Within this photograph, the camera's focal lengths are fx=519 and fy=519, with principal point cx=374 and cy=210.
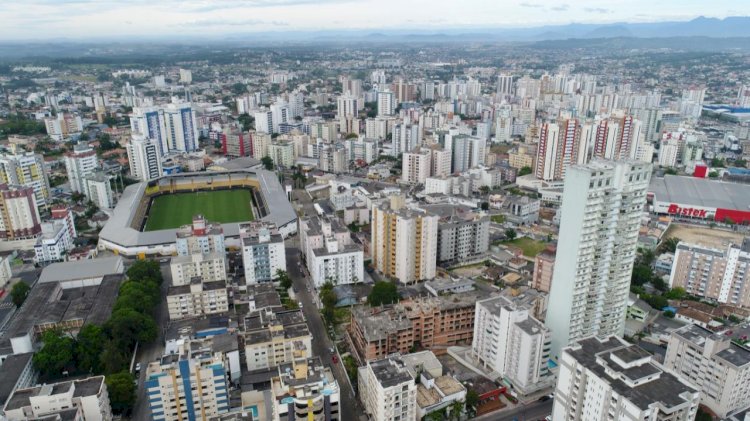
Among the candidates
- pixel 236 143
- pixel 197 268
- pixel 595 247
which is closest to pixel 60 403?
pixel 197 268

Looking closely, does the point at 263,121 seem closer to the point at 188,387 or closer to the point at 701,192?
the point at 701,192

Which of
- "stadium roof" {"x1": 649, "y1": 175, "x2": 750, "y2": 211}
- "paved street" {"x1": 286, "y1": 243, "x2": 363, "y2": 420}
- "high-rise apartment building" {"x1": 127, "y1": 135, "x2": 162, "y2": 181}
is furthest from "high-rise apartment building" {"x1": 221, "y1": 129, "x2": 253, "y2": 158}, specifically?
"stadium roof" {"x1": 649, "y1": 175, "x2": 750, "y2": 211}

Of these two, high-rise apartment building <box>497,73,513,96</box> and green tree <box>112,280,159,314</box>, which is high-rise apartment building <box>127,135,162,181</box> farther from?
high-rise apartment building <box>497,73,513,96</box>

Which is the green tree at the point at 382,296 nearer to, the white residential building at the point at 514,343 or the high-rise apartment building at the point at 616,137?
the white residential building at the point at 514,343

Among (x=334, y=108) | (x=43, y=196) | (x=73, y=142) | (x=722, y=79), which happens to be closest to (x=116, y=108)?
(x=73, y=142)

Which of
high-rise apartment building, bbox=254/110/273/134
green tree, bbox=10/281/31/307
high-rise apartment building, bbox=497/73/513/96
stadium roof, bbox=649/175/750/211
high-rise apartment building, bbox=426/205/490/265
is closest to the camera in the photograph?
green tree, bbox=10/281/31/307
